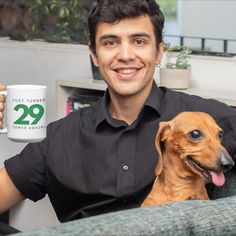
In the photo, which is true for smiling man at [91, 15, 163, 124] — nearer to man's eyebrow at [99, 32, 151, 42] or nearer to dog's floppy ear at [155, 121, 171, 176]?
man's eyebrow at [99, 32, 151, 42]

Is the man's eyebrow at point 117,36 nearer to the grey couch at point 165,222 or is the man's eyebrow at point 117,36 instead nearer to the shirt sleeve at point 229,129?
the shirt sleeve at point 229,129

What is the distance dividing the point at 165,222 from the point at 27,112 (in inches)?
19.9

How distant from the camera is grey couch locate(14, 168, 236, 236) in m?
0.80

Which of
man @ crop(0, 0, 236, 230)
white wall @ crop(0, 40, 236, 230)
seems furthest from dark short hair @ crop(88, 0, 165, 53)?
white wall @ crop(0, 40, 236, 230)

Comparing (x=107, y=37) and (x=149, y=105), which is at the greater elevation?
(x=107, y=37)

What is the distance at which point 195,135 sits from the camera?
1.21 m

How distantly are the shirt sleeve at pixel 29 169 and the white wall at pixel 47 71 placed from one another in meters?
1.07

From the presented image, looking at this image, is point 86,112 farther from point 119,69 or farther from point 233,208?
point 233,208

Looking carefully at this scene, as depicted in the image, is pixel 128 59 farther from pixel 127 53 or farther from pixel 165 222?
pixel 165 222

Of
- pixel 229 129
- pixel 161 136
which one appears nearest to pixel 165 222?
pixel 161 136

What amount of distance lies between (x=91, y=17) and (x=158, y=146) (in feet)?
1.49

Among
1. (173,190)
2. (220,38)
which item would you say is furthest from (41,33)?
(173,190)

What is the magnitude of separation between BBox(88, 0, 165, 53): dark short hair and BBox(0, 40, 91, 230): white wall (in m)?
1.28

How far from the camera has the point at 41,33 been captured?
10.8 ft
